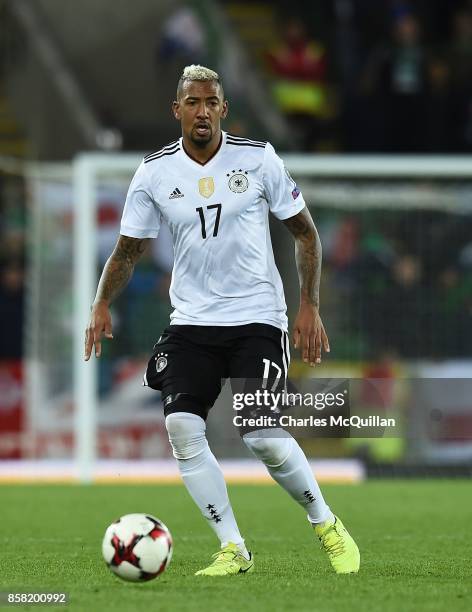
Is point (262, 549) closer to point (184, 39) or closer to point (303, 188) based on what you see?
point (303, 188)

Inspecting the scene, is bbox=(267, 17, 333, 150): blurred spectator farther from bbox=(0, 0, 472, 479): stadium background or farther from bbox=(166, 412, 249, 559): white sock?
bbox=(166, 412, 249, 559): white sock

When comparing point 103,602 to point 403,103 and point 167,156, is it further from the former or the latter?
point 403,103

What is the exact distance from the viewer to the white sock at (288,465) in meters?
6.62

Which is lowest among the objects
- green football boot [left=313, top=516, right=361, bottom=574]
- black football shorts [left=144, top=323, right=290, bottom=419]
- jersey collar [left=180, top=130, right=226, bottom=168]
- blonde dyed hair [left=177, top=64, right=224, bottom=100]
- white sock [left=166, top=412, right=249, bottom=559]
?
green football boot [left=313, top=516, right=361, bottom=574]

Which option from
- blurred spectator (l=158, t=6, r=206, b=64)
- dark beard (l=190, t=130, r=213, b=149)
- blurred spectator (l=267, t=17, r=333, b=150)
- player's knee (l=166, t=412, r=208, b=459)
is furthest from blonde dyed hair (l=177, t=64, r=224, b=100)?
blurred spectator (l=267, t=17, r=333, b=150)

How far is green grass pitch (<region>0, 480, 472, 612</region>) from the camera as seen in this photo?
5.86m

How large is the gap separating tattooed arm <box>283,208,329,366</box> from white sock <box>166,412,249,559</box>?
583 mm

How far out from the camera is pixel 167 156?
6922 mm

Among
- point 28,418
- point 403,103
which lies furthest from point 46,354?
point 403,103

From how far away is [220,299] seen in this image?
6.80 metres

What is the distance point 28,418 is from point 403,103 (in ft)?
18.3

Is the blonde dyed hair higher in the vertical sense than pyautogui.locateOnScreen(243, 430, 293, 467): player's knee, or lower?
higher

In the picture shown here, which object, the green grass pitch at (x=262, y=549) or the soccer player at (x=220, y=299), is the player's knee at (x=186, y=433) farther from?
the green grass pitch at (x=262, y=549)

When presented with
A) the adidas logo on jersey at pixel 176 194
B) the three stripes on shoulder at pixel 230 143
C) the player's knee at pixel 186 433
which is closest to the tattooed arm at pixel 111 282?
the adidas logo on jersey at pixel 176 194
